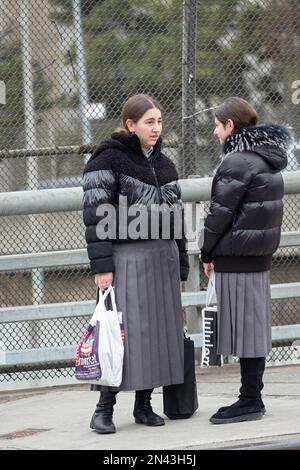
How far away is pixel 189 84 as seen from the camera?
910 cm

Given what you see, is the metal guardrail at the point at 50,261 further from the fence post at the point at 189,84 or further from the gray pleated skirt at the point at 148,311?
the gray pleated skirt at the point at 148,311

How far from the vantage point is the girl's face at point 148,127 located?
7.29 meters

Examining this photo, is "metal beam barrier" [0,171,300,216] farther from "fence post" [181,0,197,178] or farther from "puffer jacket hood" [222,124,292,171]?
"puffer jacket hood" [222,124,292,171]

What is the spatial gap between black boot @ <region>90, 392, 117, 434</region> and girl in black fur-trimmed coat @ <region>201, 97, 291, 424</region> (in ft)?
1.91

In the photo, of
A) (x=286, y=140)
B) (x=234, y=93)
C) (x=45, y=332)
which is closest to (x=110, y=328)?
(x=286, y=140)

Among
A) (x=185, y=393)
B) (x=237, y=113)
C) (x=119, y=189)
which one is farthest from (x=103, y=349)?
(x=237, y=113)

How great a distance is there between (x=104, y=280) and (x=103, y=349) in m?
0.38

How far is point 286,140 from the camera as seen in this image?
7.44 meters

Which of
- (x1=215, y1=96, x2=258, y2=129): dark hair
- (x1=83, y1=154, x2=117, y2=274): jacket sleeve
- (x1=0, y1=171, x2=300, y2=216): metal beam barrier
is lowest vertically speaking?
(x1=83, y1=154, x2=117, y2=274): jacket sleeve

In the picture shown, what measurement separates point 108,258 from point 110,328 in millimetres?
386

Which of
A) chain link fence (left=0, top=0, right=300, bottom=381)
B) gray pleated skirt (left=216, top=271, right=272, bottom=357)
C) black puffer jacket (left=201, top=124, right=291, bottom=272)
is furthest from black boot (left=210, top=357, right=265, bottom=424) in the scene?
chain link fence (left=0, top=0, right=300, bottom=381)

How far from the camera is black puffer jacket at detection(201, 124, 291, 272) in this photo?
23.6 feet

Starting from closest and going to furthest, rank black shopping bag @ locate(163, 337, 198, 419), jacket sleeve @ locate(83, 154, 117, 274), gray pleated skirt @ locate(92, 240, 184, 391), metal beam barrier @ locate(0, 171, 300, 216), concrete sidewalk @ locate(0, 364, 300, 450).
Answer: concrete sidewalk @ locate(0, 364, 300, 450), jacket sleeve @ locate(83, 154, 117, 274), gray pleated skirt @ locate(92, 240, 184, 391), black shopping bag @ locate(163, 337, 198, 419), metal beam barrier @ locate(0, 171, 300, 216)

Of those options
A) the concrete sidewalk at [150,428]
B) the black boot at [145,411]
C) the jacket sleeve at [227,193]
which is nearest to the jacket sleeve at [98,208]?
the jacket sleeve at [227,193]
